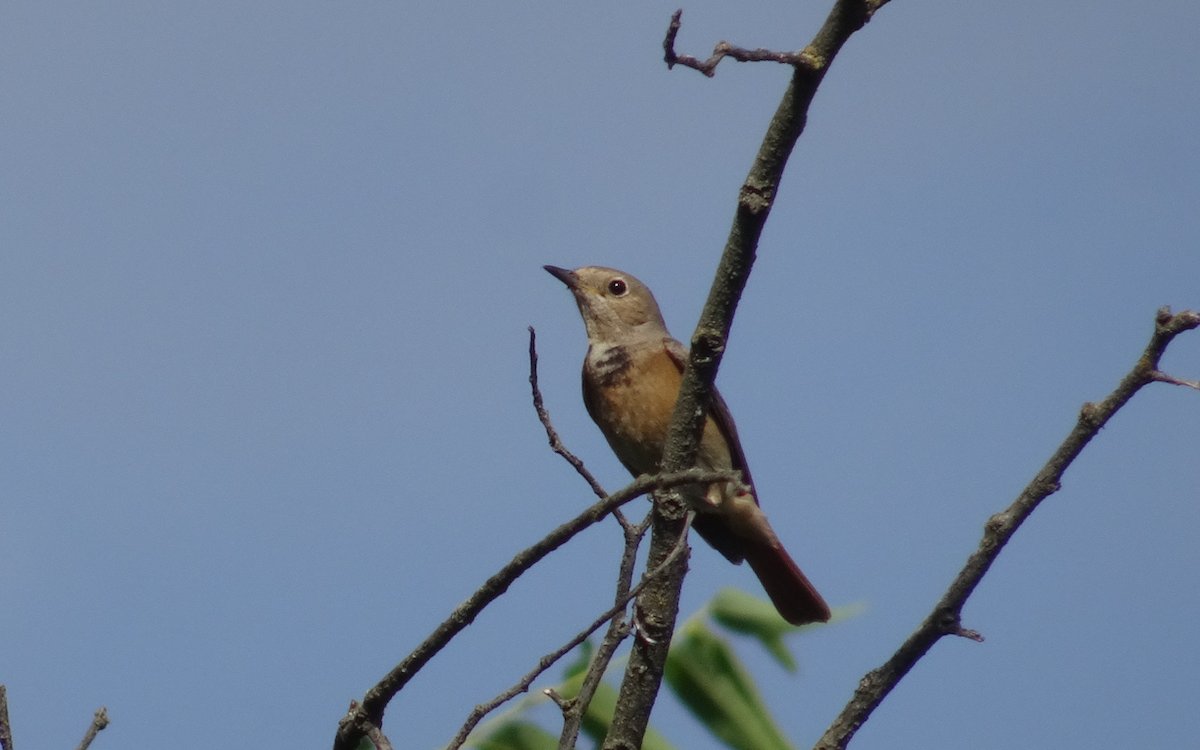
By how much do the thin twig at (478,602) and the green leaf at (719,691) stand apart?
2160 mm

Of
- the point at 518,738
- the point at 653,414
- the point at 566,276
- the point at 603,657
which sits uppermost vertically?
the point at 566,276

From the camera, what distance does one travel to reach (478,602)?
3.30 metres

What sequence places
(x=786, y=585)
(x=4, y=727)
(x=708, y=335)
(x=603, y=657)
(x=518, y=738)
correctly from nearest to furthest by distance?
(x=4, y=727) → (x=603, y=657) → (x=708, y=335) → (x=518, y=738) → (x=786, y=585)

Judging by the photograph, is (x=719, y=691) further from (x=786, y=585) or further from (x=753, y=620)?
(x=786, y=585)

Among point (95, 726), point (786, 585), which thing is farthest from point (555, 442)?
point (786, 585)

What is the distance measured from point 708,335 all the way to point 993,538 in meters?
1.06

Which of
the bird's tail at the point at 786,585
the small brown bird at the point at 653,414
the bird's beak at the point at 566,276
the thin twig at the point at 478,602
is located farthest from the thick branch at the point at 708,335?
the bird's beak at the point at 566,276

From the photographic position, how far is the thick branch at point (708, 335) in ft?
13.4

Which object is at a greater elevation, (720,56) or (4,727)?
(720,56)

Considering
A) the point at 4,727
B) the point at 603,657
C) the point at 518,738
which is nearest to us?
the point at 4,727

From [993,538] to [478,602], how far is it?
146 centimetres

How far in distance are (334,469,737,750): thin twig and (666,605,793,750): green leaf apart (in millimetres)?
2160

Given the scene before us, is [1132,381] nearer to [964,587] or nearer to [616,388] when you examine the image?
[964,587]

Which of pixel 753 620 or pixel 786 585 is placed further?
pixel 786 585
